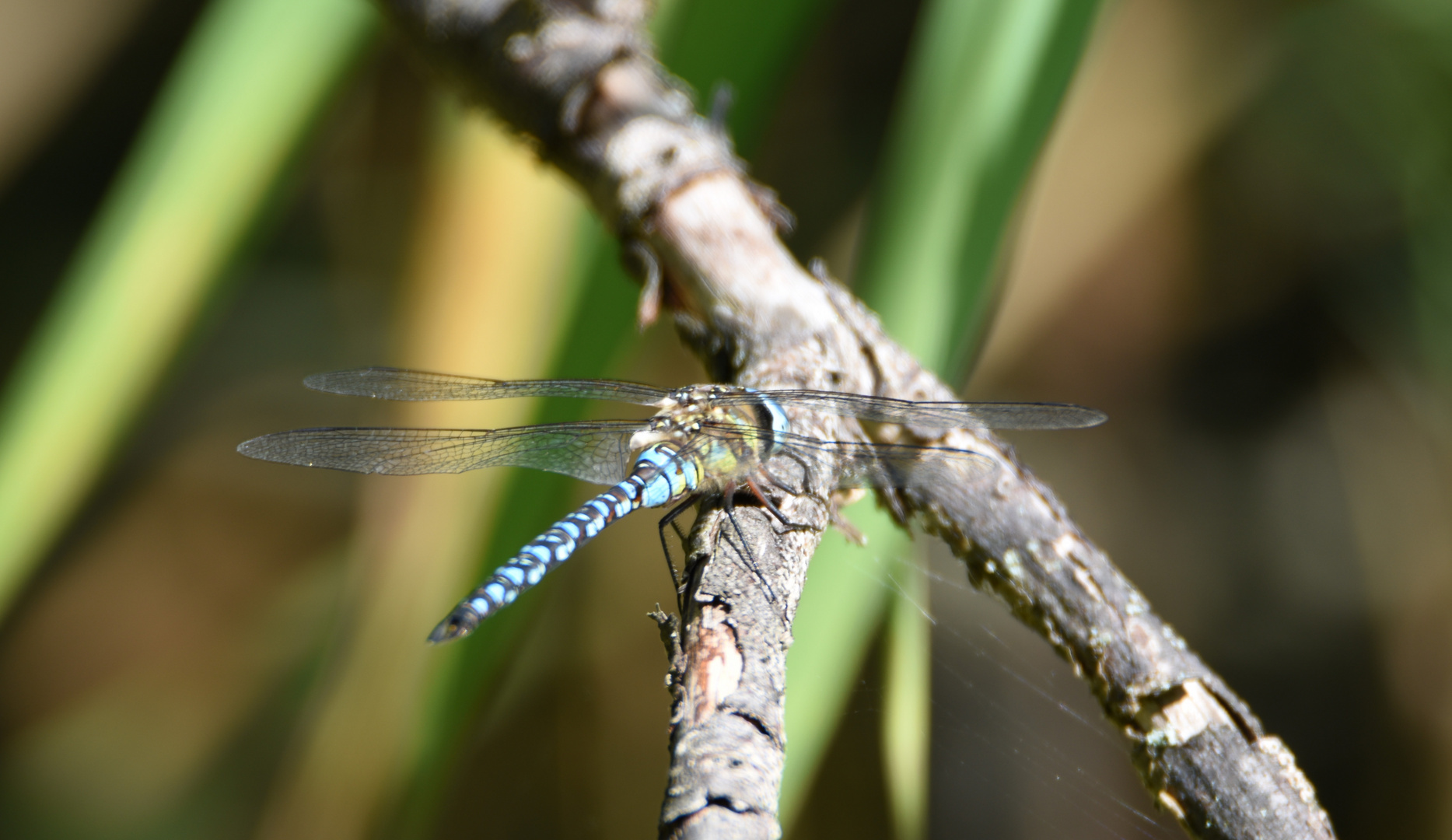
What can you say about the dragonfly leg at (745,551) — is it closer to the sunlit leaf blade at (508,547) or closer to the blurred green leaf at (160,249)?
the sunlit leaf blade at (508,547)

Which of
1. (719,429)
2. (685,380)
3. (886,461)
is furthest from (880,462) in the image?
(685,380)

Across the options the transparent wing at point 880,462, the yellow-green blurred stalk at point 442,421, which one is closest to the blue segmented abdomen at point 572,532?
the yellow-green blurred stalk at point 442,421

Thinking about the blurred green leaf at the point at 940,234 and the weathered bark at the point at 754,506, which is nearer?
the weathered bark at the point at 754,506

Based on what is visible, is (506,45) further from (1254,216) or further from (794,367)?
(1254,216)

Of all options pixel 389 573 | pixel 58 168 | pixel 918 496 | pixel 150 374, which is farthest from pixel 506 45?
pixel 58 168

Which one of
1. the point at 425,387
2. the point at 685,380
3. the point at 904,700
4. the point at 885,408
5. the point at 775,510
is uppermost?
the point at 685,380

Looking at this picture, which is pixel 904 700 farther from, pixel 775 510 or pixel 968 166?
pixel 968 166
